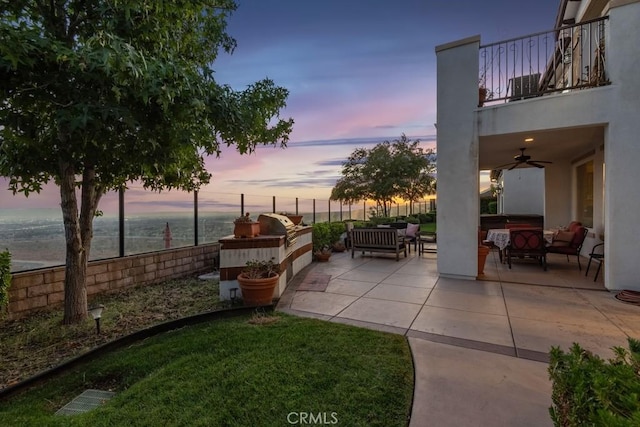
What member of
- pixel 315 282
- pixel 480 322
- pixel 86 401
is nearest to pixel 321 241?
pixel 315 282

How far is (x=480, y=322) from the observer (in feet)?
12.6

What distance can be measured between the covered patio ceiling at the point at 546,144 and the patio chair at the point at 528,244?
1.97 m

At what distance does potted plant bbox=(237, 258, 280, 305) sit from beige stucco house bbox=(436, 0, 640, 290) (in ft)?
11.7

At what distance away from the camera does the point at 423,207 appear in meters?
25.8

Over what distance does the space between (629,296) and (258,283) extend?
5.62 meters

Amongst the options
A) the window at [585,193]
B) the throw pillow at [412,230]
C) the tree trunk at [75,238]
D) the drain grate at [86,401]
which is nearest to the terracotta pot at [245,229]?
the tree trunk at [75,238]

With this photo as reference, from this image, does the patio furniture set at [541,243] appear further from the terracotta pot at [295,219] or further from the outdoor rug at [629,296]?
the terracotta pot at [295,219]

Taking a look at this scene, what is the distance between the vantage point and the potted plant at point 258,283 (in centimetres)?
451

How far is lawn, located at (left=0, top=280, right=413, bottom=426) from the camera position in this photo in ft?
7.08

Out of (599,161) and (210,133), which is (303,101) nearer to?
(210,133)

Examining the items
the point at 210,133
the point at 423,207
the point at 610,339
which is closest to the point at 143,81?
the point at 210,133

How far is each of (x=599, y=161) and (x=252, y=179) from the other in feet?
30.4

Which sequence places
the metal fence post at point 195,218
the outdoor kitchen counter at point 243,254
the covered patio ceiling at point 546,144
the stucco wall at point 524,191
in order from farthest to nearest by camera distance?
the stucco wall at point 524,191, the metal fence post at point 195,218, the covered patio ceiling at point 546,144, the outdoor kitchen counter at point 243,254

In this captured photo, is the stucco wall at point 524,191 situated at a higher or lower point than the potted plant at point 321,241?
higher
